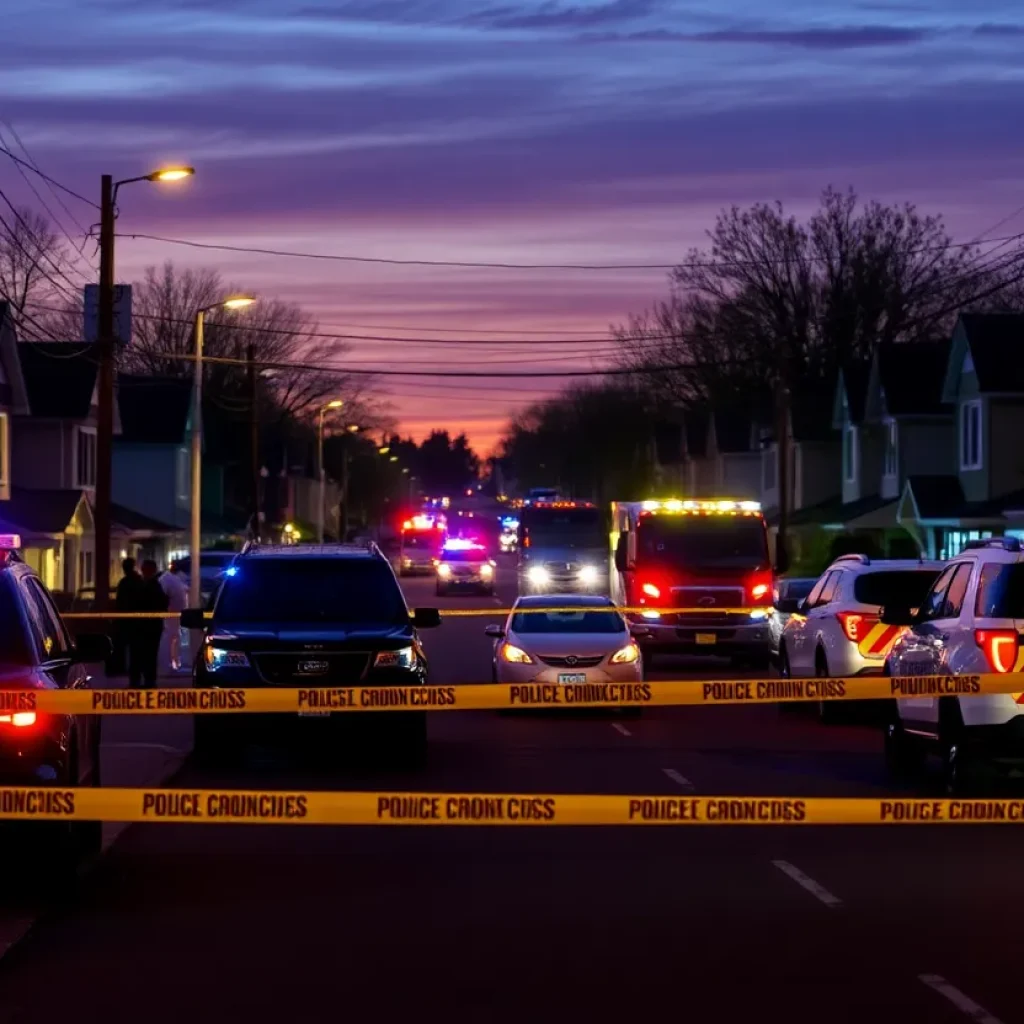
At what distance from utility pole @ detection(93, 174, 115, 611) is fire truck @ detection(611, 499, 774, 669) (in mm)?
8970

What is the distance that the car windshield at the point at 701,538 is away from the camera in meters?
35.7

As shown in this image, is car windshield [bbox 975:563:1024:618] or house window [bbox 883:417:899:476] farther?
house window [bbox 883:417:899:476]

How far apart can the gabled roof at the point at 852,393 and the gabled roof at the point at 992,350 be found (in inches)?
512

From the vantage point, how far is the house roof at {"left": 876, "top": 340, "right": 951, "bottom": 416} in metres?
60.8

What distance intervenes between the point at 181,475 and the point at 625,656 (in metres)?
53.2

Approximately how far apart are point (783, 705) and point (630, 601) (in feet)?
31.6

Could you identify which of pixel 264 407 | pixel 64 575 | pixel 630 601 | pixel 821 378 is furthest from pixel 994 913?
pixel 264 407

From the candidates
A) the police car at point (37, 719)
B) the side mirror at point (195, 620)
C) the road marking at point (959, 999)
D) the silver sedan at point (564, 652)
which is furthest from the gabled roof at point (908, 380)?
the road marking at point (959, 999)

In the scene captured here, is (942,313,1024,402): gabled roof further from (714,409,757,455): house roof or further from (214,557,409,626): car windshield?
(714,409,757,455): house roof

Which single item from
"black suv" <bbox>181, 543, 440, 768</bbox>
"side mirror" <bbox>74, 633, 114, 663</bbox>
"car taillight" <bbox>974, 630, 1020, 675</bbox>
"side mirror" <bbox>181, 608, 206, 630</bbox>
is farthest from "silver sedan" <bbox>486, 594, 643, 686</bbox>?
"side mirror" <bbox>74, 633, 114, 663</bbox>

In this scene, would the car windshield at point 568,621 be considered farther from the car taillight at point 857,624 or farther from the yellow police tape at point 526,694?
the yellow police tape at point 526,694

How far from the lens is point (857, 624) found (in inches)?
917

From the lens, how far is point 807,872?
1224cm

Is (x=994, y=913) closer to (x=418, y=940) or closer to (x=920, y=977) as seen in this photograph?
(x=920, y=977)
